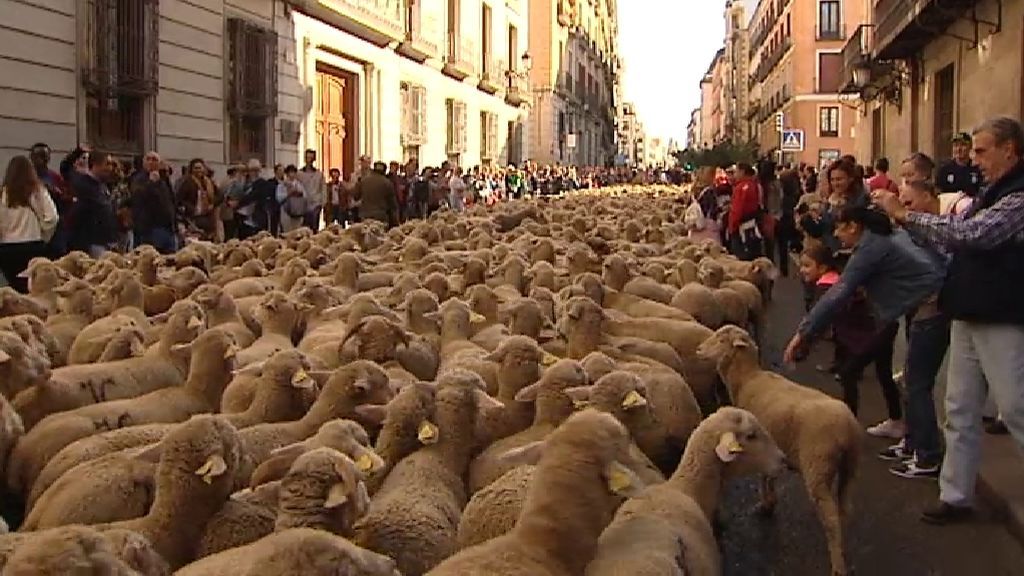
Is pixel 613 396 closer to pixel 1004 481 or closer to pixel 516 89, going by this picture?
pixel 1004 481

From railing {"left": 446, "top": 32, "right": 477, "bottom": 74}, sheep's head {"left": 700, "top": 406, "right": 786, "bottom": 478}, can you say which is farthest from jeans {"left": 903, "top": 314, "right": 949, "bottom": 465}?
railing {"left": 446, "top": 32, "right": 477, "bottom": 74}

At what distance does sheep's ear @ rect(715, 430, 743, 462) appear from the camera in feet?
16.1

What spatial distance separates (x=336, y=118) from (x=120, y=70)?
1246 cm

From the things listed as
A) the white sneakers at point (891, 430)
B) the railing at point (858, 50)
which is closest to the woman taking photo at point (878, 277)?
the white sneakers at point (891, 430)

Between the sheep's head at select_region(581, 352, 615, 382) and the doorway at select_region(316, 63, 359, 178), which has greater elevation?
the doorway at select_region(316, 63, 359, 178)

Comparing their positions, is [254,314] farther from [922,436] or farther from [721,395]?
[922,436]

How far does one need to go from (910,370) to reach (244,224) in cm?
1316

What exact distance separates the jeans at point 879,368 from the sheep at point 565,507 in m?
3.90

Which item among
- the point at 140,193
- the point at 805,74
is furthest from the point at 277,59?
the point at 805,74

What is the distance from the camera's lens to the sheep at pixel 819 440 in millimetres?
5734

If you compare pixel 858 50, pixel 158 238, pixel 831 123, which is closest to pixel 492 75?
pixel 858 50

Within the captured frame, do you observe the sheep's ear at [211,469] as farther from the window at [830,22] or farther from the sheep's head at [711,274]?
the window at [830,22]

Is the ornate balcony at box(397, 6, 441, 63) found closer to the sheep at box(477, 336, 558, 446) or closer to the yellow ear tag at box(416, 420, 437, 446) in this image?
the sheep at box(477, 336, 558, 446)

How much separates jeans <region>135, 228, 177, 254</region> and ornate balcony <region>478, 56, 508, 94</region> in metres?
32.8
